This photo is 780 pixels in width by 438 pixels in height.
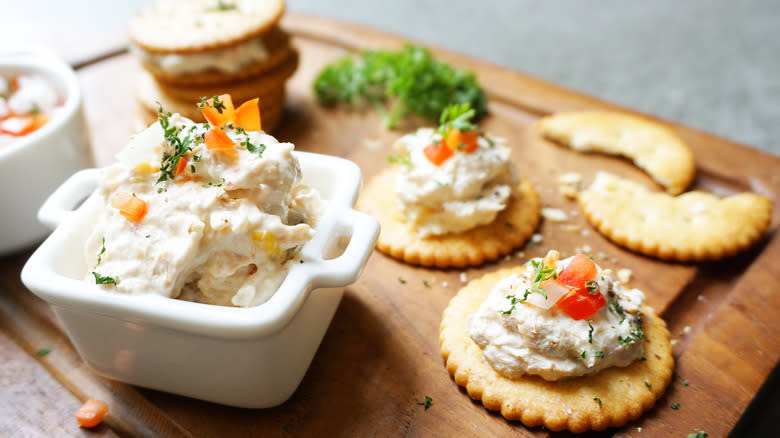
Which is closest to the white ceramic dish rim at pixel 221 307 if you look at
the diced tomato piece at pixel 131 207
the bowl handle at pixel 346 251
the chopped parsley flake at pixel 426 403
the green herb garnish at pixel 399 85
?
the bowl handle at pixel 346 251

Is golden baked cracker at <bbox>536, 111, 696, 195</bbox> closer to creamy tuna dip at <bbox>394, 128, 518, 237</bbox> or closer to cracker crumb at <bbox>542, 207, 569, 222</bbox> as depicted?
cracker crumb at <bbox>542, 207, 569, 222</bbox>

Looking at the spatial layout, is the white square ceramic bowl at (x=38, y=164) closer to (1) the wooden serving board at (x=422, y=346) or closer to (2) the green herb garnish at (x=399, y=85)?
(1) the wooden serving board at (x=422, y=346)

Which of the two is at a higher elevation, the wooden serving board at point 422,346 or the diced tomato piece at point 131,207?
the diced tomato piece at point 131,207

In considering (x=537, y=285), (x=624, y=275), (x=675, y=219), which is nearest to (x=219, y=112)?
(x=537, y=285)

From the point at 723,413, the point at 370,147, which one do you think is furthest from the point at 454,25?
the point at 723,413

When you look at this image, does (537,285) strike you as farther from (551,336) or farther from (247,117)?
(247,117)

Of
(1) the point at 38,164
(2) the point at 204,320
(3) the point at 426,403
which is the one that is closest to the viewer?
(2) the point at 204,320
